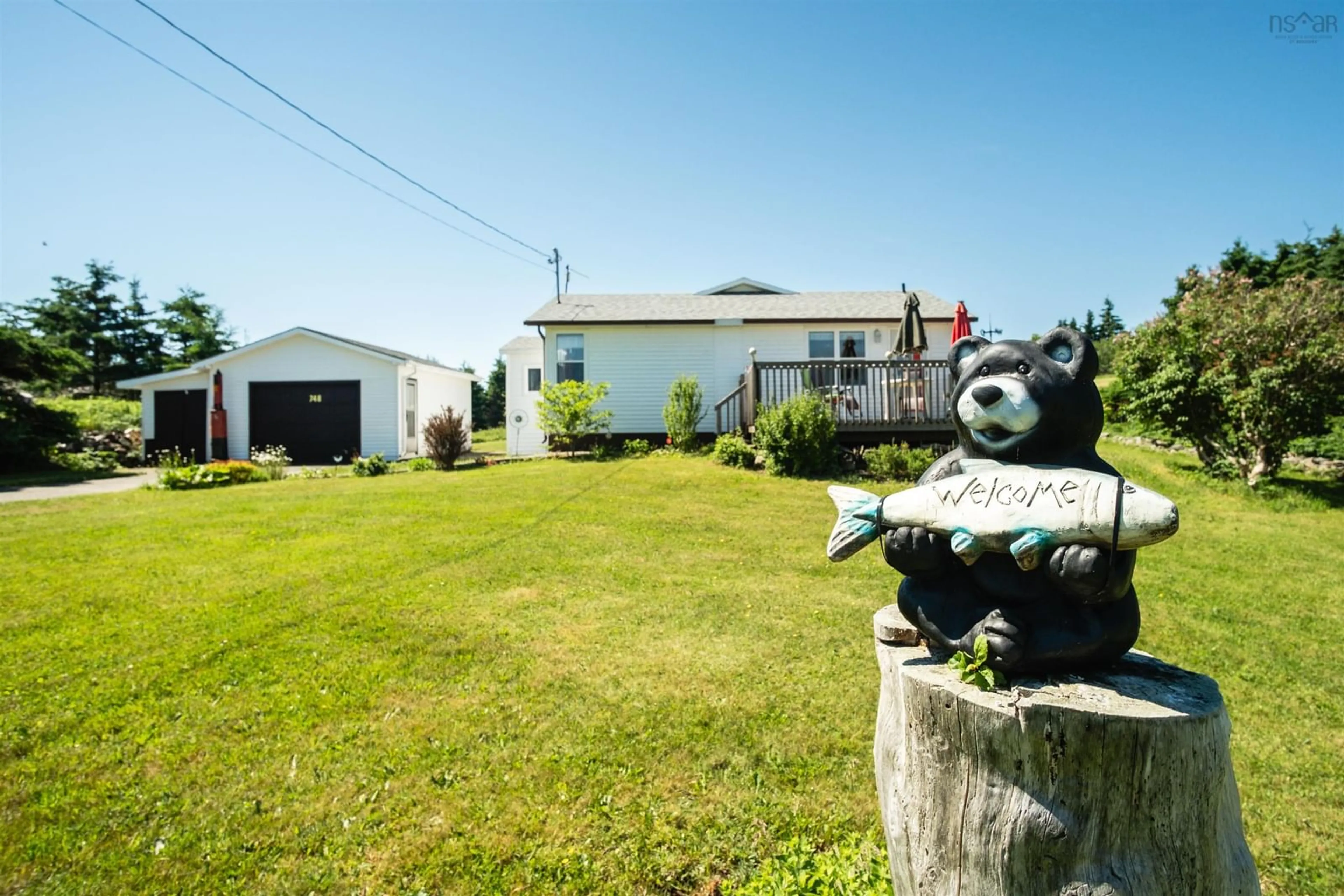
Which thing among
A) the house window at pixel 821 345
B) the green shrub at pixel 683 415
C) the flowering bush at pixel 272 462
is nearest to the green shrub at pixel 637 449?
the green shrub at pixel 683 415

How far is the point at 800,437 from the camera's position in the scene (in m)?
10.8

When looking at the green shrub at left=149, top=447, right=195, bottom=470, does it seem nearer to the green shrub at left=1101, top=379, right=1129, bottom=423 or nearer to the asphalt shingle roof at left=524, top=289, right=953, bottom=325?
the asphalt shingle roof at left=524, top=289, right=953, bottom=325

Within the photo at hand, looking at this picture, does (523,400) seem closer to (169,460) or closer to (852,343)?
(169,460)

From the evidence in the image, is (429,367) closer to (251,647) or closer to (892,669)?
(251,647)

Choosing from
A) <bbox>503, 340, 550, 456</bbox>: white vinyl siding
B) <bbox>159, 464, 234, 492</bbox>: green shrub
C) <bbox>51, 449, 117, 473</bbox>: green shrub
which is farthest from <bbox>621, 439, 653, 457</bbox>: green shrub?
<bbox>51, 449, 117, 473</bbox>: green shrub

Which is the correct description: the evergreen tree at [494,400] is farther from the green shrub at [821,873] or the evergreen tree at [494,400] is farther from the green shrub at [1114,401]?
the green shrub at [821,873]

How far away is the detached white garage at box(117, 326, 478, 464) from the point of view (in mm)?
17453

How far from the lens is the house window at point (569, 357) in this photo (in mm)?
16781

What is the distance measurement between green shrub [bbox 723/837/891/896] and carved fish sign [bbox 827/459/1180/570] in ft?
4.41

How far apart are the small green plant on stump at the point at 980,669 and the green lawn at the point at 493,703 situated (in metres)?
1.47

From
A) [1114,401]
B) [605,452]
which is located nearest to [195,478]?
[605,452]

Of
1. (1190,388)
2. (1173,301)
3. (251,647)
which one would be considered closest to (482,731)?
(251,647)

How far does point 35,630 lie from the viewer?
4555mm

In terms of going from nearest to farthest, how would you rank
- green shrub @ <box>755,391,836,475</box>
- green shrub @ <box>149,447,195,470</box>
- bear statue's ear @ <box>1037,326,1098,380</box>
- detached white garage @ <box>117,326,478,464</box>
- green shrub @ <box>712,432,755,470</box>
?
bear statue's ear @ <box>1037,326,1098,380</box> < green shrub @ <box>755,391,836,475</box> < green shrub @ <box>712,432,755,470</box> < green shrub @ <box>149,447,195,470</box> < detached white garage @ <box>117,326,478,464</box>
